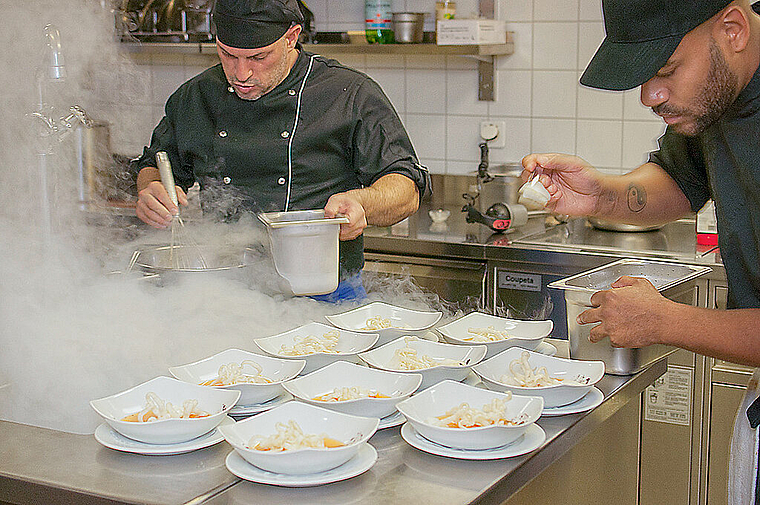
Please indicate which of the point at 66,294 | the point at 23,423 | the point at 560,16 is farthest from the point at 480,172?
the point at 23,423

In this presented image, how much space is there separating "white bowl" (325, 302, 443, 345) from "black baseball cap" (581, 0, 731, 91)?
664 millimetres

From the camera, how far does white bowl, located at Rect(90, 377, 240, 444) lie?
130cm

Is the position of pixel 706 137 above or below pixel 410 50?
below

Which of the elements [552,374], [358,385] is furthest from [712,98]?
[358,385]

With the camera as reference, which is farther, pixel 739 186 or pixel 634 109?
pixel 634 109

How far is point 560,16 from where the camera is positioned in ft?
11.8

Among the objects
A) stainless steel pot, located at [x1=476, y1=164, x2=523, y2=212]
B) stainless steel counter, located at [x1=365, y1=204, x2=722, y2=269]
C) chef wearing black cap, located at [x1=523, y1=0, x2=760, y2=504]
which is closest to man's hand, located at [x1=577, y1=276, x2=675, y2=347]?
chef wearing black cap, located at [x1=523, y1=0, x2=760, y2=504]

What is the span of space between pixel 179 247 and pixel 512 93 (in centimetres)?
217

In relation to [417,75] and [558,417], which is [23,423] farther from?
[417,75]

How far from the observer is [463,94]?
386 centimetres

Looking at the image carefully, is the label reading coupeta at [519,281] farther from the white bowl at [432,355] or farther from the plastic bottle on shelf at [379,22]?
the white bowl at [432,355]

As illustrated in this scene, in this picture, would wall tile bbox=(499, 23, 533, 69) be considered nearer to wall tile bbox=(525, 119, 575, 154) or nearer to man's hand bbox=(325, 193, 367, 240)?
wall tile bbox=(525, 119, 575, 154)

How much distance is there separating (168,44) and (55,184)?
2420 mm

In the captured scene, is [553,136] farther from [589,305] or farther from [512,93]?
[589,305]
